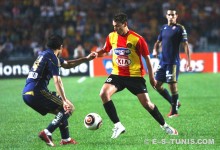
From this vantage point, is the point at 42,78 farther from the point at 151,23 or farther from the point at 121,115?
the point at 151,23

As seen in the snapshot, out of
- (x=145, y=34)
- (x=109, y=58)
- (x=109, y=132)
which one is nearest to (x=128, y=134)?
(x=109, y=132)

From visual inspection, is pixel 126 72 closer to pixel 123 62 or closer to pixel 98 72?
pixel 123 62

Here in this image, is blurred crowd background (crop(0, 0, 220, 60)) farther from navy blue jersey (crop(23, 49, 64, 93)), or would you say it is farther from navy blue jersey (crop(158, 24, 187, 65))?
navy blue jersey (crop(23, 49, 64, 93))

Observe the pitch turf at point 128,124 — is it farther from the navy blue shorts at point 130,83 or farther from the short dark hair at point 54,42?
the short dark hair at point 54,42

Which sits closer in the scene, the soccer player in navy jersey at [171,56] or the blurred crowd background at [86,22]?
the soccer player in navy jersey at [171,56]

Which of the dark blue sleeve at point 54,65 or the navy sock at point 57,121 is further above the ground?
the dark blue sleeve at point 54,65

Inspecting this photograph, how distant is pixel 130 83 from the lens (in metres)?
9.73

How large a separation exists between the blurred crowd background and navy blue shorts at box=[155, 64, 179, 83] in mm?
17036

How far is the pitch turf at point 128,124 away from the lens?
356 inches

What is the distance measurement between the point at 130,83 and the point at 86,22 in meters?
22.8

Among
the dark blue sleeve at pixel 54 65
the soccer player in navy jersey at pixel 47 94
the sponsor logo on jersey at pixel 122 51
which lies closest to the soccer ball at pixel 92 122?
the soccer player in navy jersey at pixel 47 94

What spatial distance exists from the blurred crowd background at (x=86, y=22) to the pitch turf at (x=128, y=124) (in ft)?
37.3

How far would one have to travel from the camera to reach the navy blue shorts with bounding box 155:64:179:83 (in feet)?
41.4

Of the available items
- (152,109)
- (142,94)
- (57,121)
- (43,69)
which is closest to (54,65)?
(43,69)
